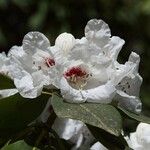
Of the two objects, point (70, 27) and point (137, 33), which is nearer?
point (70, 27)

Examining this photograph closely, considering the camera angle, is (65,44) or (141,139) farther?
(141,139)

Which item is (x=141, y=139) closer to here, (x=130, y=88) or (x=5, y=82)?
(x=130, y=88)

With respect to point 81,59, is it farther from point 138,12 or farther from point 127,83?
point 138,12

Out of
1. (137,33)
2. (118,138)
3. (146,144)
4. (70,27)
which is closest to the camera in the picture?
(118,138)

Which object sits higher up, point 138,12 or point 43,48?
point 43,48

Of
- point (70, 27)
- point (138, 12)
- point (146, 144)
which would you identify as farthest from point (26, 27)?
point (146, 144)

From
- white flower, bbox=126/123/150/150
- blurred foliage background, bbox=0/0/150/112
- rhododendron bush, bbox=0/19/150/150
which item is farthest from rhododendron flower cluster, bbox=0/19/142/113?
blurred foliage background, bbox=0/0/150/112

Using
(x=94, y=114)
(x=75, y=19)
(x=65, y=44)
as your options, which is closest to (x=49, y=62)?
(x=65, y=44)
